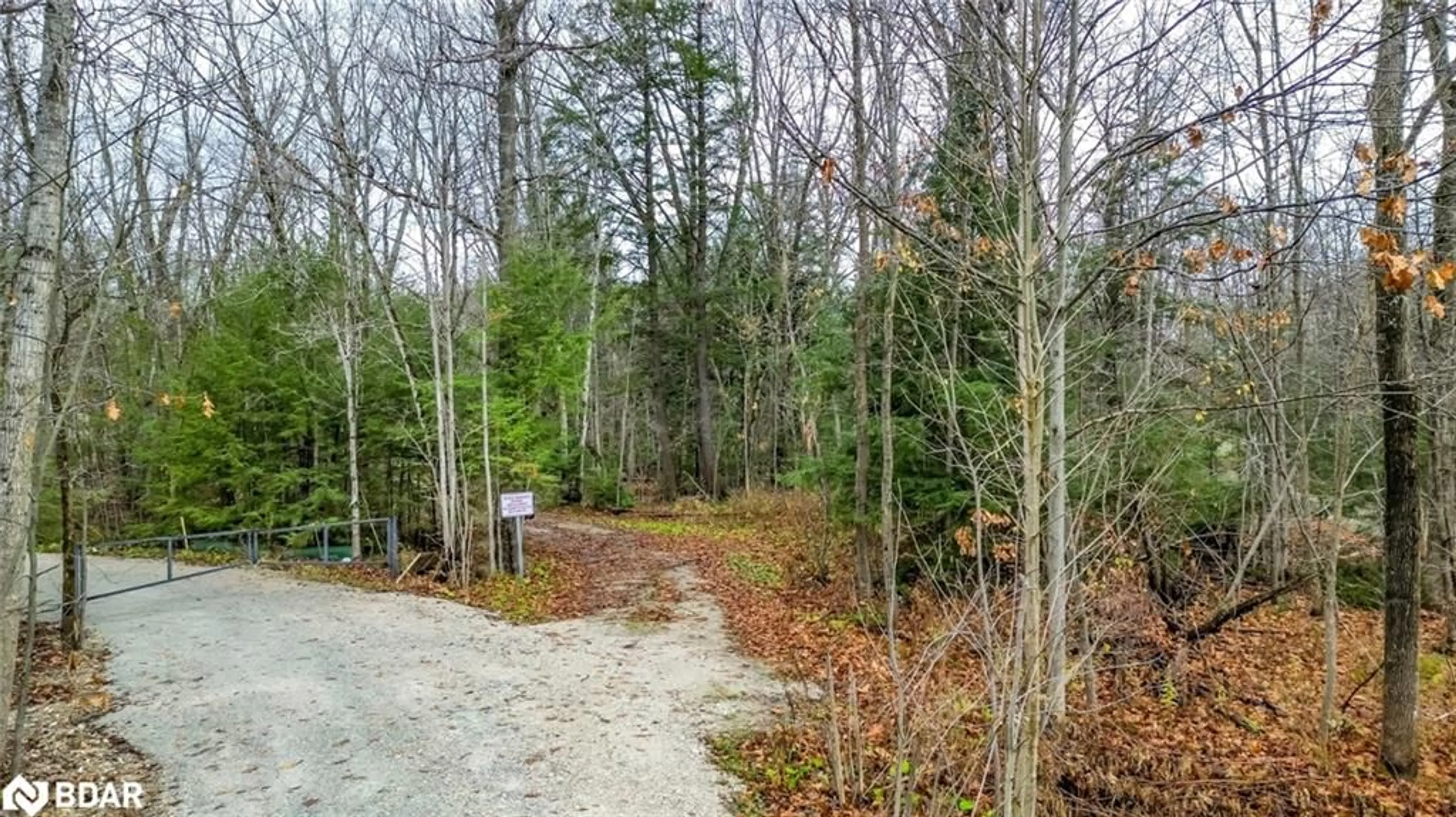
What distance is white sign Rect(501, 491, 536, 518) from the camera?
9266mm

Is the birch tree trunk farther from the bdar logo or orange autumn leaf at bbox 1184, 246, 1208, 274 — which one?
the bdar logo

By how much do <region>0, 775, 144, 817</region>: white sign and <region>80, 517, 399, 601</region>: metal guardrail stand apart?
162 inches

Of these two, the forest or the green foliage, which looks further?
the green foliage

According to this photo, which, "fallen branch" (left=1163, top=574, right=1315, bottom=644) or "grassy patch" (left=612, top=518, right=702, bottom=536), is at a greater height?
"fallen branch" (left=1163, top=574, right=1315, bottom=644)

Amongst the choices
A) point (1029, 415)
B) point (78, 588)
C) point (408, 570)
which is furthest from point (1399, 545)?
point (78, 588)

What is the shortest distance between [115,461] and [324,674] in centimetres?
1092

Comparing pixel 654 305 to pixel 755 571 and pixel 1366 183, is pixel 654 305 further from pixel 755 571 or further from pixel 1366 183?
pixel 1366 183

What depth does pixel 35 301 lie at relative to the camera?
3.97 metres

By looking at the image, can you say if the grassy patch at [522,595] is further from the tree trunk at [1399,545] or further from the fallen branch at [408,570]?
the tree trunk at [1399,545]

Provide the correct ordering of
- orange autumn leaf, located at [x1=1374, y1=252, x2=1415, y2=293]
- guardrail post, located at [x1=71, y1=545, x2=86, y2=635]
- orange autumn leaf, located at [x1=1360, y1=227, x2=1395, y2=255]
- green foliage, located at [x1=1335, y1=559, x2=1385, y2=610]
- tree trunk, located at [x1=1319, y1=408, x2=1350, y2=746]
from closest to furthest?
orange autumn leaf, located at [x1=1374, y1=252, x2=1415, y2=293] → orange autumn leaf, located at [x1=1360, y1=227, x2=1395, y2=255] → tree trunk, located at [x1=1319, y1=408, x2=1350, y2=746] → guardrail post, located at [x1=71, y1=545, x2=86, y2=635] → green foliage, located at [x1=1335, y1=559, x2=1385, y2=610]

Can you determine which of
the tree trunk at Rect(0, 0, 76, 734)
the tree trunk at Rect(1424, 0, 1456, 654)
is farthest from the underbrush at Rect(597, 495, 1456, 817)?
the tree trunk at Rect(0, 0, 76, 734)

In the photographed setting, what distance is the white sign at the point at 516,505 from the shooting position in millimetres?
9266

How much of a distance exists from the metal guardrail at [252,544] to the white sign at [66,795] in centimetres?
412

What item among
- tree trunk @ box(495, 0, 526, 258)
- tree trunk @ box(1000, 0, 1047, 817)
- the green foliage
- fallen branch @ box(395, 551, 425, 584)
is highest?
tree trunk @ box(495, 0, 526, 258)
